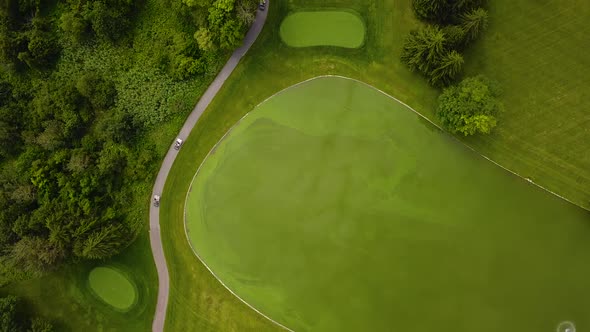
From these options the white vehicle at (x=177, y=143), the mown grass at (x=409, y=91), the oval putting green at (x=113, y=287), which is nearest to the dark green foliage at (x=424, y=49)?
the mown grass at (x=409, y=91)

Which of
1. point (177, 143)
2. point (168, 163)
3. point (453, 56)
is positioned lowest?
point (168, 163)

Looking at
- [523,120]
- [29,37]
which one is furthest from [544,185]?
[29,37]

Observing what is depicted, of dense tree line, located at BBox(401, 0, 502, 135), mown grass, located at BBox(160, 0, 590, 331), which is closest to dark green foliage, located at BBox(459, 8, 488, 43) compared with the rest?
dense tree line, located at BBox(401, 0, 502, 135)

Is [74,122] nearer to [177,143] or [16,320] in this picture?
[177,143]

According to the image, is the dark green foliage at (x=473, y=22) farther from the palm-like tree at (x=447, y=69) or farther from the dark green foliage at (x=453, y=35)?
the palm-like tree at (x=447, y=69)

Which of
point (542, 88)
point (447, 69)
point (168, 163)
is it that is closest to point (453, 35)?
point (447, 69)

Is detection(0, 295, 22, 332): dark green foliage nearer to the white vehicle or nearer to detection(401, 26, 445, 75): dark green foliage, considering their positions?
the white vehicle
